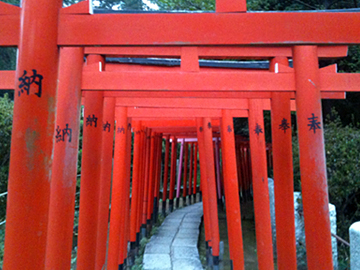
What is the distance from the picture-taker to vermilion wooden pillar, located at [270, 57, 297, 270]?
3.86 m

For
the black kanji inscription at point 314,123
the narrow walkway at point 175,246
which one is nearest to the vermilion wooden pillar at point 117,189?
the narrow walkway at point 175,246

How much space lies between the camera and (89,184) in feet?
12.6

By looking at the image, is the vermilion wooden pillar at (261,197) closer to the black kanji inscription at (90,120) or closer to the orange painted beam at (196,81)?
the orange painted beam at (196,81)

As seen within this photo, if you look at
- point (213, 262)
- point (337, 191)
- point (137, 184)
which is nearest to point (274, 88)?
point (337, 191)

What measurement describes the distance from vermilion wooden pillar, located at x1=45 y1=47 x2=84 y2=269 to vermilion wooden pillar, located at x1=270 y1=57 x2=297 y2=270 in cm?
252

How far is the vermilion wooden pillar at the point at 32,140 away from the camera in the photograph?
2158 millimetres

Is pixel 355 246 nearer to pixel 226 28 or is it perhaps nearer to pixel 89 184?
pixel 226 28

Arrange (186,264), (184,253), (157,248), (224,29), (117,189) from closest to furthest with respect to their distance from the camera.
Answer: (224,29)
(117,189)
(186,264)
(184,253)
(157,248)

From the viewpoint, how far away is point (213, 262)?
24.0ft

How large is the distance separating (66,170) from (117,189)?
280cm

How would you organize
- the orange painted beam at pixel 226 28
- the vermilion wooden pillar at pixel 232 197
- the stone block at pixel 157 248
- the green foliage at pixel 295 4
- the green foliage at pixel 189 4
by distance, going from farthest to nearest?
1. the green foliage at pixel 189 4
2. the green foliage at pixel 295 4
3. the stone block at pixel 157 248
4. the vermilion wooden pillar at pixel 232 197
5. the orange painted beam at pixel 226 28

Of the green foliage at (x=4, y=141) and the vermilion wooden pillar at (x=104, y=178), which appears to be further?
the green foliage at (x=4, y=141)

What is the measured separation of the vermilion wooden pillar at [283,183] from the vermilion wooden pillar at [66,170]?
2521mm

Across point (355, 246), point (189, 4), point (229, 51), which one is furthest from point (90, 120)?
point (189, 4)
